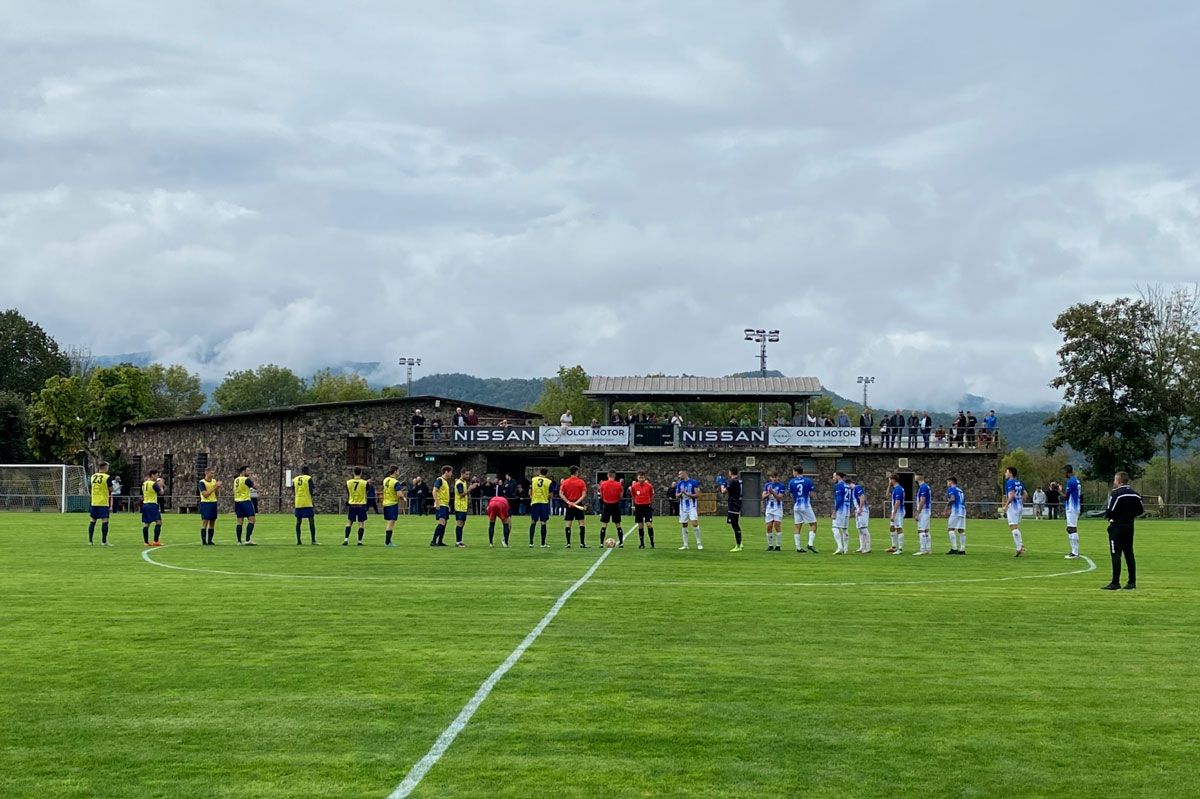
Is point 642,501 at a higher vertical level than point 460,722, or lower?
higher

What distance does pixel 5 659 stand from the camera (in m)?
12.0

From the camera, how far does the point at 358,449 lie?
62.0 m

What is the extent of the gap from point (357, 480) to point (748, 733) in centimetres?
2212

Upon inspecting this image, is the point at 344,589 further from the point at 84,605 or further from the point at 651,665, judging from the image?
the point at 651,665

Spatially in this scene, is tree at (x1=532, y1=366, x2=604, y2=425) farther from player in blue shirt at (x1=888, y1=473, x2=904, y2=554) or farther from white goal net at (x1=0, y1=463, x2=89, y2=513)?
player in blue shirt at (x1=888, y1=473, x2=904, y2=554)

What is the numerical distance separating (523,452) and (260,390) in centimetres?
9878

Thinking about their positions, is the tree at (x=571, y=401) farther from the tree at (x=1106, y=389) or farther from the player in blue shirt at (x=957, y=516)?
the player in blue shirt at (x=957, y=516)

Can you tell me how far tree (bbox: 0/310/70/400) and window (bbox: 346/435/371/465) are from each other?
4421 cm

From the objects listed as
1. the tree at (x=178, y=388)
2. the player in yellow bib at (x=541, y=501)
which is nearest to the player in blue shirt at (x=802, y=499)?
the player in yellow bib at (x=541, y=501)

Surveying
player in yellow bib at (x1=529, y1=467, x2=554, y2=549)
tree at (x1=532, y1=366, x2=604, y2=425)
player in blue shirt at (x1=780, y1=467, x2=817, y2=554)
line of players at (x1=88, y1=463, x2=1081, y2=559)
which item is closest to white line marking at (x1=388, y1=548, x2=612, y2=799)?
player in yellow bib at (x1=529, y1=467, x2=554, y2=549)

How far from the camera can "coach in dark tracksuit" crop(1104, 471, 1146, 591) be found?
61.9 ft

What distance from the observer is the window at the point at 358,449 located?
2436 inches

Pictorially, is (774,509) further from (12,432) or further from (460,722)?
(12,432)

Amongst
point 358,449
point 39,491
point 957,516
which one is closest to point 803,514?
point 957,516
